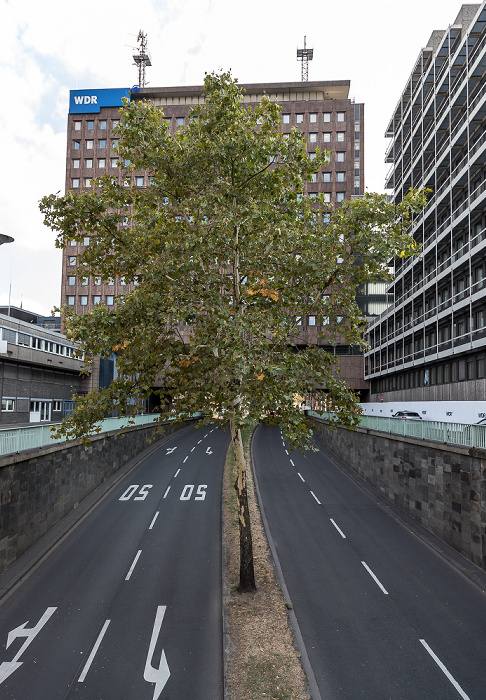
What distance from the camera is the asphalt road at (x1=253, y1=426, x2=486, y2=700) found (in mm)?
9617

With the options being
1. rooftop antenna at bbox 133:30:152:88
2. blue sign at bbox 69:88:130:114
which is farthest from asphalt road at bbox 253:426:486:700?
rooftop antenna at bbox 133:30:152:88

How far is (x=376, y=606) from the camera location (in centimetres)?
1286

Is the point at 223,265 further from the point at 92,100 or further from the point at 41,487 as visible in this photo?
the point at 92,100

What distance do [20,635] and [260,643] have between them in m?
5.95

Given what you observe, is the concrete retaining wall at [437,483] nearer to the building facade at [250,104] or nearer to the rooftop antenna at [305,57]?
the building facade at [250,104]

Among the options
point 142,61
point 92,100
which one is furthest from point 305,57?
point 92,100

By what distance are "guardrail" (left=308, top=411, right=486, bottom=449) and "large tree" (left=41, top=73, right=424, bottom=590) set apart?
9.50 ft

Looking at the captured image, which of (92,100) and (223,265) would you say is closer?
(223,265)

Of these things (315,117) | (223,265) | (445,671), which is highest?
(315,117)

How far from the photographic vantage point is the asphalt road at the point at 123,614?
9.52 meters

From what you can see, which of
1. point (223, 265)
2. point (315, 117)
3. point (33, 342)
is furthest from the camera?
point (315, 117)

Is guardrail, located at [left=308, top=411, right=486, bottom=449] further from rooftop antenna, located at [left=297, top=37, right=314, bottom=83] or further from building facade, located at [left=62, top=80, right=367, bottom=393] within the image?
rooftop antenna, located at [left=297, top=37, right=314, bottom=83]

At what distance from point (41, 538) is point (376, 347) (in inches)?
2202

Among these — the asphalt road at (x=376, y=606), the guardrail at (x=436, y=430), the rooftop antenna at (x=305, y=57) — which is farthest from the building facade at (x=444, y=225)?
the rooftop antenna at (x=305, y=57)
